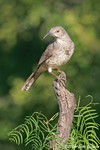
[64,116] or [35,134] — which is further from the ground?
[64,116]

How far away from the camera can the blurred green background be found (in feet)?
34.1

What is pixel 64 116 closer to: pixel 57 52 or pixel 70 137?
pixel 70 137

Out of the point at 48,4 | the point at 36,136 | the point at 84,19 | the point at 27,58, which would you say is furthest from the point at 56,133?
the point at 27,58

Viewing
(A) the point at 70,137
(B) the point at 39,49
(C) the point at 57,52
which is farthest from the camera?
Result: (B) the point at 39,49

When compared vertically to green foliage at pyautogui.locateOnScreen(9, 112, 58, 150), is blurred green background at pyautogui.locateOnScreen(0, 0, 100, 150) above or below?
above

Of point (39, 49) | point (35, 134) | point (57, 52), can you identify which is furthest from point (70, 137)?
point (39, 49)

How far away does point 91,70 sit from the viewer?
10.6 meters

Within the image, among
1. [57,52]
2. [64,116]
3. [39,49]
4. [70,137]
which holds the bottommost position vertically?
[70,137]

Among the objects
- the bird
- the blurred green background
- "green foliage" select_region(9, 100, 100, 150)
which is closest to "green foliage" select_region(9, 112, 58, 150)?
"green foliage" select_region(9, 100, 100, 150)

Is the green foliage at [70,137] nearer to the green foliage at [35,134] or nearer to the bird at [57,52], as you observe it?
the green foliage at [35,134]

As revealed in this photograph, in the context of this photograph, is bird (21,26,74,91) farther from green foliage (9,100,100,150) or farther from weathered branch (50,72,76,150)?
green foliage (9,100,100,150)

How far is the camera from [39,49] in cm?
1195

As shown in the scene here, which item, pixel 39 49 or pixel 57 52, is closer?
pixel 57 52

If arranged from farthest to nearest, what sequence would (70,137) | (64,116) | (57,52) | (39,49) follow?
(39,49) → (57,52) → (64,116) → (70,137)
